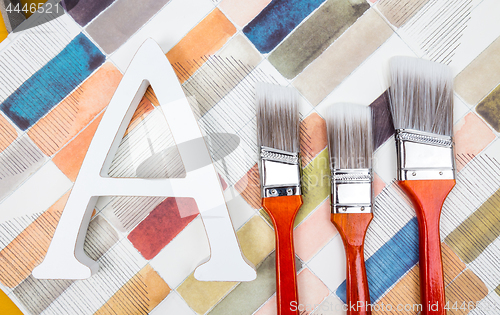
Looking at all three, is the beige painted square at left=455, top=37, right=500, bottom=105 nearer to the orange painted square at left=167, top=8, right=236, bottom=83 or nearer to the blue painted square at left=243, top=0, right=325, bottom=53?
the blue painted square at left=243, top=0, right=325, bottom=53

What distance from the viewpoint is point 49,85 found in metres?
0.71

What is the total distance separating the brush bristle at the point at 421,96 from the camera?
2.10ft

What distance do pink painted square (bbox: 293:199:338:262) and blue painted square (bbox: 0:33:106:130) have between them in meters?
0.60

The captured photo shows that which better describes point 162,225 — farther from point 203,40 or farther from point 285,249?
point 203,40

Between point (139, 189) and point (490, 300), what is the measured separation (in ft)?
2.67

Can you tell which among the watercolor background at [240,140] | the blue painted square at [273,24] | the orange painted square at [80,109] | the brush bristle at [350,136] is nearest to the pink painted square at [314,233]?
the watercolor background at [240,140]

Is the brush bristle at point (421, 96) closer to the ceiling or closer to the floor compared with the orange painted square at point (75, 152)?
closer to the floor

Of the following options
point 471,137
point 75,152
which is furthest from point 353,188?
point 75,152

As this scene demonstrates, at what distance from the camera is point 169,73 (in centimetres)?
64

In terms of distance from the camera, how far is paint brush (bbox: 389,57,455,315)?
2.09 feet

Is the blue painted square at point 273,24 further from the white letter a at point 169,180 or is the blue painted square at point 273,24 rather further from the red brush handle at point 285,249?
the red brush handle at point 285,249

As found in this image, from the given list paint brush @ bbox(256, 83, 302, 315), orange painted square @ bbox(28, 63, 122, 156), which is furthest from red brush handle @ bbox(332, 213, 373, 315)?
orange painted square @ bbox(28, 63, 122, 156)

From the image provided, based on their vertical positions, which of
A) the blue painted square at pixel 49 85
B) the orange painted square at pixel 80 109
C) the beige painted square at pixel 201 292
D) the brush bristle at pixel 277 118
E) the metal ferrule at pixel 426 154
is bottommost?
the metal ferrule at pixel 426 154

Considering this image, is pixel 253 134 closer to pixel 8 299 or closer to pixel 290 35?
pixel 290 35
